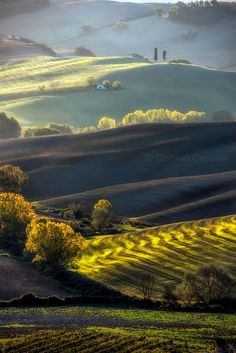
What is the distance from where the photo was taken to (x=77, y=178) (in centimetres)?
13075

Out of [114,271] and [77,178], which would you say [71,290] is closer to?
[114,271]

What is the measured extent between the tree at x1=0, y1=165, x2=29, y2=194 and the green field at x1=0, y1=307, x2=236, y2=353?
5974cm

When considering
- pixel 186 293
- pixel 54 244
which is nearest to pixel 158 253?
pixel 54 244

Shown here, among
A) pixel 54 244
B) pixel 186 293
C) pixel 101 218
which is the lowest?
pixel 186 293

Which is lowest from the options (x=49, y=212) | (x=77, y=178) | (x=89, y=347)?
(x=89, y=347)

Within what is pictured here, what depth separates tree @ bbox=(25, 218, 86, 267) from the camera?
71562mm

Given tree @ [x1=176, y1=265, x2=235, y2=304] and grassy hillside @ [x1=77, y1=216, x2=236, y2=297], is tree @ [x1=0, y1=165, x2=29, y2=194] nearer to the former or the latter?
grassy hillside @ [x1=77, y1=216, x2=236, y2=297]

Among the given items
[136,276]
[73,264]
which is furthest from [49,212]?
[136,276]

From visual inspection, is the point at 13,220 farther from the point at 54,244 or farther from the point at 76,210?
the point at 76,210

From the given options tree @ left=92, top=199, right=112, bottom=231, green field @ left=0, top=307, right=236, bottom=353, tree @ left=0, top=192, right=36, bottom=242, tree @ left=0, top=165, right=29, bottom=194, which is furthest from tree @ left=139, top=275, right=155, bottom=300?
tree @ left=0, top=165, right=29, bottom=194

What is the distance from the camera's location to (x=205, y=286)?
59.8 metres

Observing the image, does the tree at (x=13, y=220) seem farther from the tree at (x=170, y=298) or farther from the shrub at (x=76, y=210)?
the tree at (x=170, y=298)

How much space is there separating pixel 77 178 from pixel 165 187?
18760mm

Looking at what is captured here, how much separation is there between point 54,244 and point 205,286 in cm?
1797
